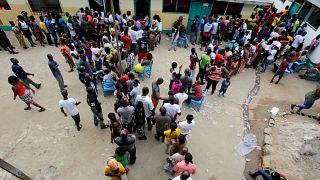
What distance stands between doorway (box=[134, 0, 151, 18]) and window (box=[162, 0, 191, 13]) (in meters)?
1.02

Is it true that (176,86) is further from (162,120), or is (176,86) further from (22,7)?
(22,7)

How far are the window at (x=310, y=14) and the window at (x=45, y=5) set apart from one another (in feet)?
48.8

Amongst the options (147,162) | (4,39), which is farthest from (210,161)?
(4,39)

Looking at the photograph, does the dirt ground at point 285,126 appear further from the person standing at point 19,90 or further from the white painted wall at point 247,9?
the person standing at point 19,90

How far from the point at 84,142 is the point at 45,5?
9.76m

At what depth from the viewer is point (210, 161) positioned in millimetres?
5914

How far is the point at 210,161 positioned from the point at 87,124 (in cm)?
413

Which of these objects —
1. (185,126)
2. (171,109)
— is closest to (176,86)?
(171,109)

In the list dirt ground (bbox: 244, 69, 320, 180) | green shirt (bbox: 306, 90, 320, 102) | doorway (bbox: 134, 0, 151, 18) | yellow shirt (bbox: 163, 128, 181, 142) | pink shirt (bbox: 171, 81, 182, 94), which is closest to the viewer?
yellow shirt (bbox: 163, 128, 181, 142)

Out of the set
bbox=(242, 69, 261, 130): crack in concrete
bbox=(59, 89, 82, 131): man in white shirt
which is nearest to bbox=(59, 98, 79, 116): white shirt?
bbox=(59, 89, 82, 131): man in white shirt

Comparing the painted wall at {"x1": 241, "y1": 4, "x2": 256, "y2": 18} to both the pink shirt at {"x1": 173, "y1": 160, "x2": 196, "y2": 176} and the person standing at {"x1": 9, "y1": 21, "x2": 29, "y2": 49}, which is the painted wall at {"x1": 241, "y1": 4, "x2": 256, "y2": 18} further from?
the person standing at {"x1": 9, "y1": 21, "x2": 29, "y2": 49}

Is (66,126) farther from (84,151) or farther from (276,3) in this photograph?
(276,3)

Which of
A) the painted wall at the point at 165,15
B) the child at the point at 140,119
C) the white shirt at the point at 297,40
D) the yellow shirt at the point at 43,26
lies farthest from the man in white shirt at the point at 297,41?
the yellow shirt at the point at 43,26

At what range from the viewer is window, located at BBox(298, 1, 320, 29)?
11344 mm
